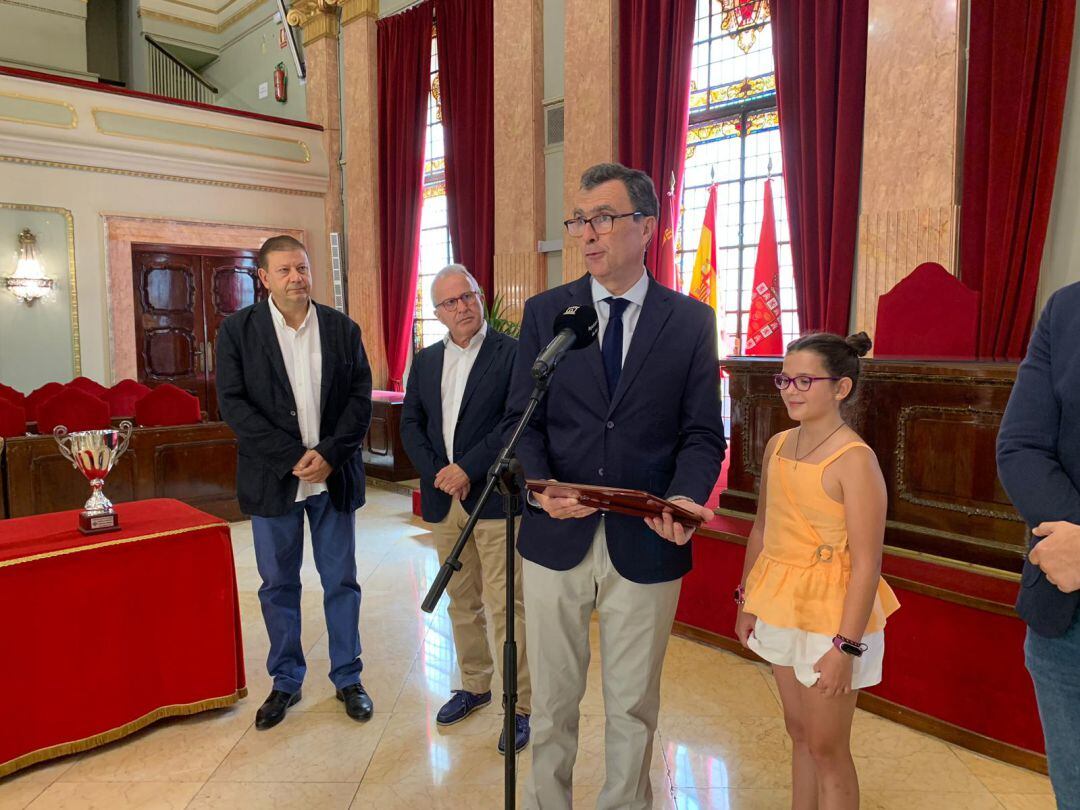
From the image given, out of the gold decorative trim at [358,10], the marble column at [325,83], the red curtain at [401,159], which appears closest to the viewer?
the red curtain at [401,159]

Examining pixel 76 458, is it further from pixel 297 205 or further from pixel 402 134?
pixel 297 205

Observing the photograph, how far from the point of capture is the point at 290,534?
2.74 m

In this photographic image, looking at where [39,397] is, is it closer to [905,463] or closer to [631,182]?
[631,182]

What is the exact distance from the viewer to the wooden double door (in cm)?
882

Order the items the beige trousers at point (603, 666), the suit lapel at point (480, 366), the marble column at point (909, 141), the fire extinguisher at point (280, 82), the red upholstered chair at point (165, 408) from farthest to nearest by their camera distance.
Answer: the fire extinguisher at point (280, 82) < the red upholstered chair at point (165, 408) < the marble column at point (909, 141) < the suit lapel at point (480, 366) < the beige trousers at point (603, 666)

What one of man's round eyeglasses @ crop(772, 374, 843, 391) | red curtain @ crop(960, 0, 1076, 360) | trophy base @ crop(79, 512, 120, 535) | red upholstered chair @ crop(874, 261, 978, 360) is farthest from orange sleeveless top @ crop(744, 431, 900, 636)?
red curtain @ crop(960, 0, 1076, 360)

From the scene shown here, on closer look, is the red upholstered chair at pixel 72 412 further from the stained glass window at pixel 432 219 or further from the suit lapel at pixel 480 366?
the stained glass window at pixel 432 219

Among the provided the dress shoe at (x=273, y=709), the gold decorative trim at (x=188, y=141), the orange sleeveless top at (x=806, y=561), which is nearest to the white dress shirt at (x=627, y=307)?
the orange sleeveless top at (x=806, y=561)

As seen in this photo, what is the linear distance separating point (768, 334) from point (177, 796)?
168 inches

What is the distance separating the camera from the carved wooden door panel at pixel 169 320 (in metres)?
8.80

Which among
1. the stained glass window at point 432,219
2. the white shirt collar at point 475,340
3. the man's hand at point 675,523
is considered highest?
the stained glass window at point 432,219

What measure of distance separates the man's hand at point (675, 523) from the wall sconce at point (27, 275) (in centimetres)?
859

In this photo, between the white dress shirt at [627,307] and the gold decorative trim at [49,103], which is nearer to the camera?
the white dress shirt at [627,307]

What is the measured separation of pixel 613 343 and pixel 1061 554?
939mm
